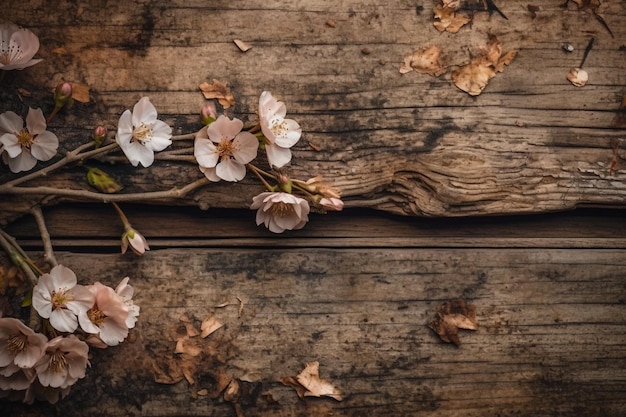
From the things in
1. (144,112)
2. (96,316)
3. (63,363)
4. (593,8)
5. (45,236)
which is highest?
(593,8)

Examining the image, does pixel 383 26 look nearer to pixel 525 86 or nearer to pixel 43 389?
pixel 525 86

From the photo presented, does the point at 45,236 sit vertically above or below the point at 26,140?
below

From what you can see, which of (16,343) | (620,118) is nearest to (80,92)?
(16,343)

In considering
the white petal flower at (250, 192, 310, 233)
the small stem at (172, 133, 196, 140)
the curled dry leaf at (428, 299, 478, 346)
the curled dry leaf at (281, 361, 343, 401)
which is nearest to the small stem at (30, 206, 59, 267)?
the small stem at (172, 133, 196, 140)

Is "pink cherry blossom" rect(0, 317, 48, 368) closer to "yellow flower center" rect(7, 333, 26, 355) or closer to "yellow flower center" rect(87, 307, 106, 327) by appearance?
"yellow flower center" rect(7, 333, 26, 355)

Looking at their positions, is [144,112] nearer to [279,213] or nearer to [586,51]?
[279,213]

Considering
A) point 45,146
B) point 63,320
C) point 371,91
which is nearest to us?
point 63,320

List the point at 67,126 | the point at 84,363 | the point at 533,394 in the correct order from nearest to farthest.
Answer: the point at 84,363 < the point at 67,126 < the point at 533,394

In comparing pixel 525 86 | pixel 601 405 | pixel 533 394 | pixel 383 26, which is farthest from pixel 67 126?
pixel 601 405
